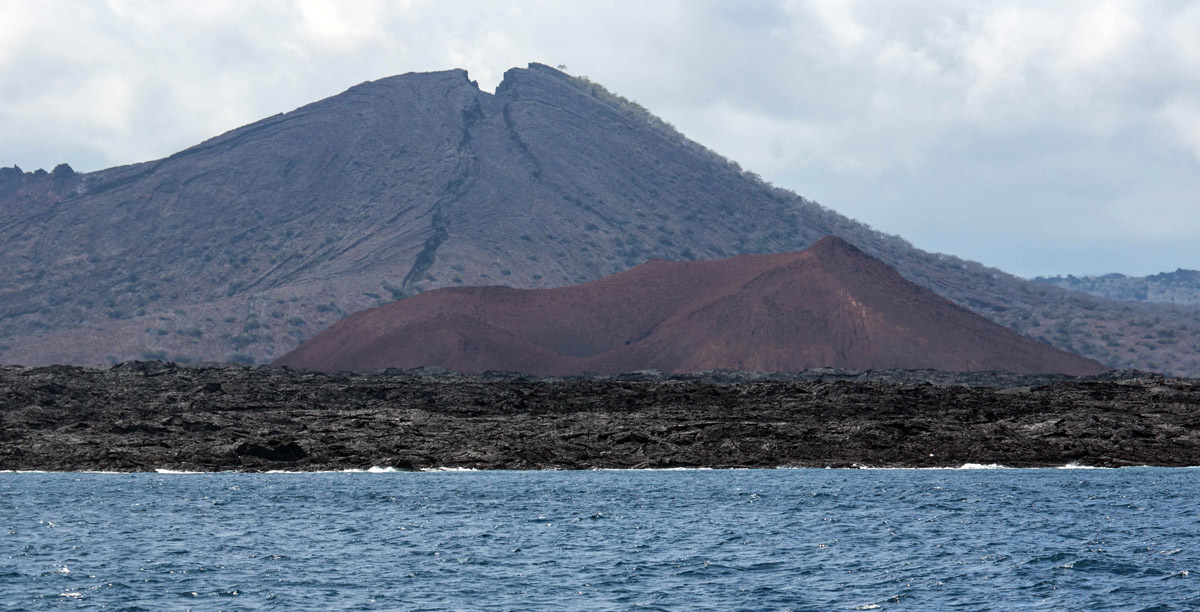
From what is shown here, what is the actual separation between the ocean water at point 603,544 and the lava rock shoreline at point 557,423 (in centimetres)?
1009

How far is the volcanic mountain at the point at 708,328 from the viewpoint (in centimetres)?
12812

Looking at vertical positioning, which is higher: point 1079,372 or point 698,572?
point 1079,372

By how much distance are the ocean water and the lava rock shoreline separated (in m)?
10.1

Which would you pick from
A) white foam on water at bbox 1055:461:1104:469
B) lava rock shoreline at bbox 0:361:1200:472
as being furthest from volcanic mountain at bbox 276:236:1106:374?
white foam on water at bbox 1055:461:1104:469

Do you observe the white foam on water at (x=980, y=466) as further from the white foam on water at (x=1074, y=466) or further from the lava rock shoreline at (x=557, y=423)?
the white foam on water at (x=1074, y=466)

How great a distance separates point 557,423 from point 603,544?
44312 millimetres

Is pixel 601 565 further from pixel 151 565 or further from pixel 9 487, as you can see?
pixel 9 487

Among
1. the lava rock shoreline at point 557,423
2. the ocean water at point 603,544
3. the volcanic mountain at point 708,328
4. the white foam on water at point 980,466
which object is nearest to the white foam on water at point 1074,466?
the lava rock shoreline at point 557,423

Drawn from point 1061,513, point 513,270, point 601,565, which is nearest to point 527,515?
point 601,565

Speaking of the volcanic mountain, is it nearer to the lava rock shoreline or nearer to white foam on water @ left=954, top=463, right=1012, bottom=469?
the lava rock shoreline

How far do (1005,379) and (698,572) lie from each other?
8415cm

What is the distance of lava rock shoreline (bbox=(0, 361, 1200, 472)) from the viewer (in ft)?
263

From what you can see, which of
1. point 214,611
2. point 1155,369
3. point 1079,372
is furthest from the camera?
point 1155,369

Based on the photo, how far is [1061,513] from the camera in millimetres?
53031
